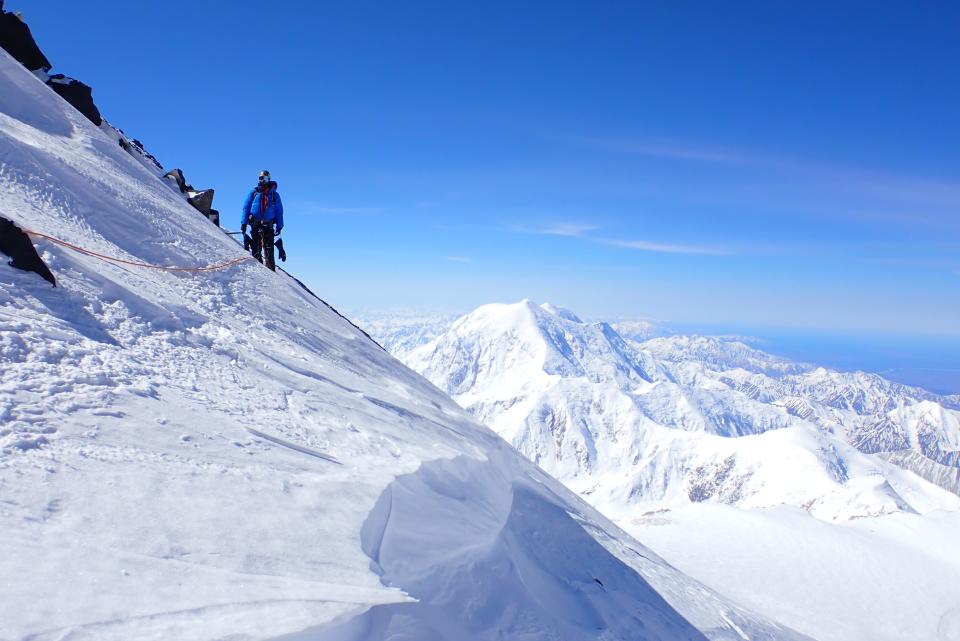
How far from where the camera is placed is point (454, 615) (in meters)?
6.85

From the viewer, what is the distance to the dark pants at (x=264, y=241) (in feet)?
62.5

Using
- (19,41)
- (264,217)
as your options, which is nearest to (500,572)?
(264,217)

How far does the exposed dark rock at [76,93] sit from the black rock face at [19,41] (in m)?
1.25

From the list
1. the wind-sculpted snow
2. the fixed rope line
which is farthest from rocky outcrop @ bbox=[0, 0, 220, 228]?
the wind-sculpted snow

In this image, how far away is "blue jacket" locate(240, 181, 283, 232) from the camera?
60.8 ft

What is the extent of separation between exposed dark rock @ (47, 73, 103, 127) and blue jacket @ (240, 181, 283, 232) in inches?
351

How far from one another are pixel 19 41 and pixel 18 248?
71.2ft

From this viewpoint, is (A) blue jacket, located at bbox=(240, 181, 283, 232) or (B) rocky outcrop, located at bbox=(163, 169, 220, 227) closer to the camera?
(A) blue jacket, located at bbox=(240, 181, 283, 232)

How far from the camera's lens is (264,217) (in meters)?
18.7

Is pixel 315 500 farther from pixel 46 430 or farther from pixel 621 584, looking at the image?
pixel 621 584

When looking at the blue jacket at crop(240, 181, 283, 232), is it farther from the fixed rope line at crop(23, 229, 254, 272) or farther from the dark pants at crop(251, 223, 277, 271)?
the fixed rope line at crop(23, 229, 254, 272)

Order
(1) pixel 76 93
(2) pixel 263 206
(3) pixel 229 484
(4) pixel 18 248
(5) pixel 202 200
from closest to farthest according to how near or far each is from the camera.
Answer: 1. (3) pixel 229 484
2. (4) pixel 18 248
3. (2) pixel 263 206
4. (1) pixel 76 93
5. (5) pixel 202 200

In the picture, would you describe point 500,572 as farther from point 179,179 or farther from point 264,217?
point 179,179

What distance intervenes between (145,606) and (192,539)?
92 centimetres
